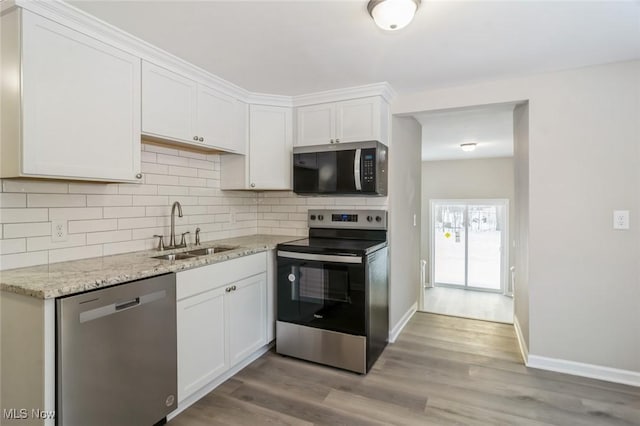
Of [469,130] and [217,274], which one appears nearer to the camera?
[217,274]

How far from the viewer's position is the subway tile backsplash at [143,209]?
5.71 feet

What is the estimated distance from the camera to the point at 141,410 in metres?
1.67

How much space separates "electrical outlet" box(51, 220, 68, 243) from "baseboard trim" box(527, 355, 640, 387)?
11.0 feet

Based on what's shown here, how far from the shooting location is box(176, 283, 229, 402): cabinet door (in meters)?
1.92

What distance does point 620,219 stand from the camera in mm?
2297

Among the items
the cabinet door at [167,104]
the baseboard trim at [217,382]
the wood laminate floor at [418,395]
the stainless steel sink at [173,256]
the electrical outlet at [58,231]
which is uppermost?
the cabinet door at [167,104]

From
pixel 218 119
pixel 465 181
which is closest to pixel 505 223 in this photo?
pixel 465 181

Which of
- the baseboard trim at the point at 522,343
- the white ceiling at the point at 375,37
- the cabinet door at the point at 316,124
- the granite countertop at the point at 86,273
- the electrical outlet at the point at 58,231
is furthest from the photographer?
the cabinet door at the point at 316,124

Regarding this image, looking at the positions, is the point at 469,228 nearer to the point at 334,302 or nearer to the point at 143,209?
the point at 334,302

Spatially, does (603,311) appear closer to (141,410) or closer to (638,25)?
(638,25)

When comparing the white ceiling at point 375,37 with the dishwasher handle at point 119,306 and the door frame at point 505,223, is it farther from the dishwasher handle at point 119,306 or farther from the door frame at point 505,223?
the door frame at point 505,223

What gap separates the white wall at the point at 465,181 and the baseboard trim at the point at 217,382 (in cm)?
539

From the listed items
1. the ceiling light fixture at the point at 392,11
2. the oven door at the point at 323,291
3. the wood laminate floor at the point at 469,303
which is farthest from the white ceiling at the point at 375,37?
the wood laminate floor at the point at 469,303

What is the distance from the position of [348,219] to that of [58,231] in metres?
2.13
